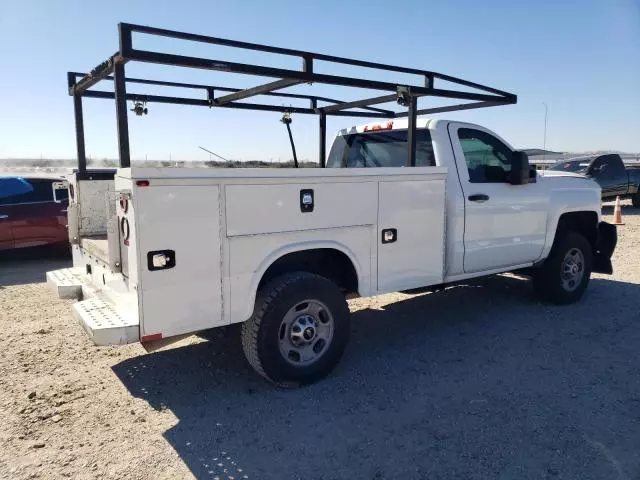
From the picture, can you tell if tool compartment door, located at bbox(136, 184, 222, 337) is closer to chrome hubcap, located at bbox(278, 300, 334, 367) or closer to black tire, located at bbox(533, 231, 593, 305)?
chrome hubcap, located at bbox(278, 300, 334, 367)

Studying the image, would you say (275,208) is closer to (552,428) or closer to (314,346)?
(314,346)

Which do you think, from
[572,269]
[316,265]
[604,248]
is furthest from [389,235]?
[604,248]

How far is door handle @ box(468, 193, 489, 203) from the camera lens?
5.11m

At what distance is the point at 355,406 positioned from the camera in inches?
150

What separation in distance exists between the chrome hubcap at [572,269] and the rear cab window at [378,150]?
240cm

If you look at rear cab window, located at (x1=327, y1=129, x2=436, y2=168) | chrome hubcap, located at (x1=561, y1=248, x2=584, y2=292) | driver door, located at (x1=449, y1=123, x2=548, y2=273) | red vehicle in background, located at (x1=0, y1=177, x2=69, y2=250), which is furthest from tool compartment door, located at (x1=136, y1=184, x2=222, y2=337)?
red vehicle in background, located at (x1=0, y1=177, x2=69, y2=250)

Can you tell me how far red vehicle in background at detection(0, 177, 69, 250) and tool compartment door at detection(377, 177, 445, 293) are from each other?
6375 mm

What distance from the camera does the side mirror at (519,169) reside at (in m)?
5.36

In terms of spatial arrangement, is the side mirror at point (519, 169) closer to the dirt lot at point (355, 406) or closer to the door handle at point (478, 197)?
the door handle at point (478, 197)

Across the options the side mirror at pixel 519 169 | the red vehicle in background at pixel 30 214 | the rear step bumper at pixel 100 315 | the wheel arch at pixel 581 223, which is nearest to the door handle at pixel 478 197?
the side mirror at pixel 519 169

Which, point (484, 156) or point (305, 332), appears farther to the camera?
point (484, 156)

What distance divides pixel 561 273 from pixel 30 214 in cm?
809

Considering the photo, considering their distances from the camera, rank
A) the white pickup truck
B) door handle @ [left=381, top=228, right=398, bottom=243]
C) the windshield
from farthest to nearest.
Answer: the windshield → door handle @ [left=381, top=228, right=398, bottom=243] → the white pickup truck

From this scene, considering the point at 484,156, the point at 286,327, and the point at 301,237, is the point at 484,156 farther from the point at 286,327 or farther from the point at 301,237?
the point at 286,327
